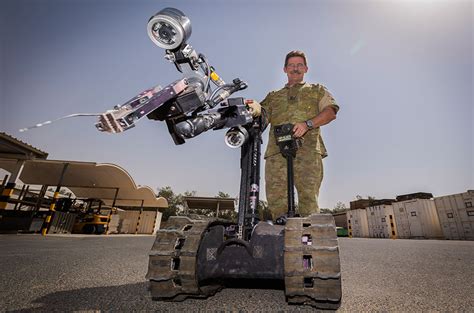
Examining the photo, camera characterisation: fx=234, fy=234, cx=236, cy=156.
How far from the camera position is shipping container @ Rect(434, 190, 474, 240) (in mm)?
13125

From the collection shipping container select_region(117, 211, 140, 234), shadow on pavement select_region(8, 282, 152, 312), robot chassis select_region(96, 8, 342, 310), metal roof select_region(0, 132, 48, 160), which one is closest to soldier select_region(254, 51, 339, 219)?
robot chassis select_region(96, 8, 342, 310)

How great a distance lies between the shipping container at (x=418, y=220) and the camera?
49.4 ft

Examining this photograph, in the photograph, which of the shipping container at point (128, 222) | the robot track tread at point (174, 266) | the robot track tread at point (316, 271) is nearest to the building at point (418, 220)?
the robot track tread at point (316, 271)

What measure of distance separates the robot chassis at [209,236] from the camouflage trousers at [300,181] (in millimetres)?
1151

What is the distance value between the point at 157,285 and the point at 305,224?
41.6 inches

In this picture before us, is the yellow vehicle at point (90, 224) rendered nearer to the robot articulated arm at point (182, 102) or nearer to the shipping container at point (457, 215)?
the robot articulated arm at point (182, 102)

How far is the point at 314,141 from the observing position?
311cm

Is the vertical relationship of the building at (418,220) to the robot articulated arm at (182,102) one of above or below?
above

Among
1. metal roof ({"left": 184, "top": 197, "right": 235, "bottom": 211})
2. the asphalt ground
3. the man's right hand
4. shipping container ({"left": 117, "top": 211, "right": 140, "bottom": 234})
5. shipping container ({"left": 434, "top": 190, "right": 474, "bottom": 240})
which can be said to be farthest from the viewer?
shipping container ({"left": 117, "top": 211, "right": 140, "bottom": 234})

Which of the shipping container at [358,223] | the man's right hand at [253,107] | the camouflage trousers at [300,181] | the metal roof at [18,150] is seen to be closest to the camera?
the man's right hand at [253,107]

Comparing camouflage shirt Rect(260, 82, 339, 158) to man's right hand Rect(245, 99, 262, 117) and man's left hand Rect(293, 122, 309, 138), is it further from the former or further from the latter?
man's right hand Rect(245, 99, 262, 117)

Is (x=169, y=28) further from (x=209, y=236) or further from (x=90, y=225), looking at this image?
(x=90, y=225)

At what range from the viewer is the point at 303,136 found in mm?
2791

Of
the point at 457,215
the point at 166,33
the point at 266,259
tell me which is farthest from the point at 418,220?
the point at 166,33
